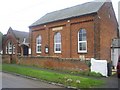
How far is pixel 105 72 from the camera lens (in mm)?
17375

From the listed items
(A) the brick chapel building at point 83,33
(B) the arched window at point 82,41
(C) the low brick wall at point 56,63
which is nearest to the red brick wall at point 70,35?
(A) the brick chapel building at point 83,33

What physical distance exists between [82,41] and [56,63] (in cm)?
504

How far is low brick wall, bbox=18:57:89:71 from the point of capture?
19.9 m

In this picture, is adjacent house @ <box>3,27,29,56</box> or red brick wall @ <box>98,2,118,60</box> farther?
Result: adjacent house @ <box>3,27,29,56</box>

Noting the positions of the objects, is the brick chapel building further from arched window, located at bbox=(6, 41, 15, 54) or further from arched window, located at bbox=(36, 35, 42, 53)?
arched window, located at bbox=(6, 41, 15, 54)

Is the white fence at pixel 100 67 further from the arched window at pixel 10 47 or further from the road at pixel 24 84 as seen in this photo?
the arched window at pixel 10 47

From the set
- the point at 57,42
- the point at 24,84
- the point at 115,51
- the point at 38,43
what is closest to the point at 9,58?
the point at 38,43

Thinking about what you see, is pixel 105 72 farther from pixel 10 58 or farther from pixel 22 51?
pixel 22 51

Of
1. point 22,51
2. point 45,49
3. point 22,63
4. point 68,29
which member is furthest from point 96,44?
point 22,51

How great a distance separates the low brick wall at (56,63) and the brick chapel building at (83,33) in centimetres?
359

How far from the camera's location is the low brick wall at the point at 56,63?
784 inches

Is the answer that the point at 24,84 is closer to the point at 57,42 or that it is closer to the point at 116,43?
the point at 57,42

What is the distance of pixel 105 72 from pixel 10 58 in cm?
1927

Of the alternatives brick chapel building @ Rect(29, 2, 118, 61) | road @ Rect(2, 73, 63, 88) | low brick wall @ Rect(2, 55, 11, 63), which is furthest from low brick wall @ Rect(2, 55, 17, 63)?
road @ Rect(2, 73, 63, 88)
